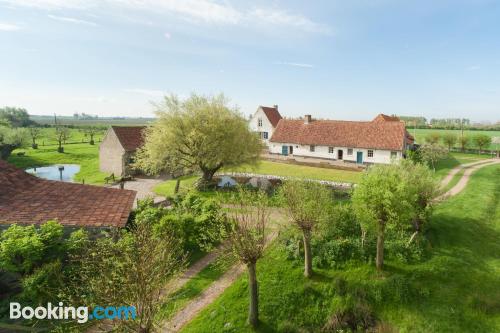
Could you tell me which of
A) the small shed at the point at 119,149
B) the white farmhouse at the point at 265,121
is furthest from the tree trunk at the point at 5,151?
the white farmhouse at the point at 265,121

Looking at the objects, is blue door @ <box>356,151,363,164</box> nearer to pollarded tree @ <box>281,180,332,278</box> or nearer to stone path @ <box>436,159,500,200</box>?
stone path @ <box>436,159,500,200</box>

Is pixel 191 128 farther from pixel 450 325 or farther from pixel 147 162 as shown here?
pixel 450 325

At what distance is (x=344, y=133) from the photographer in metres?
49.2

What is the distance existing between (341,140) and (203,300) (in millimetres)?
38847

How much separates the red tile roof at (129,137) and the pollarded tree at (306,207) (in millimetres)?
32618

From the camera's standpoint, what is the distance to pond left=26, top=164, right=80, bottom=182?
1848 inches

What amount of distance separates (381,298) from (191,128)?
2427cm

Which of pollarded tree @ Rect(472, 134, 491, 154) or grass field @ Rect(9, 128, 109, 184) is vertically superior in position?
pollarded tree @ Rect(472, 134, 491, 154)

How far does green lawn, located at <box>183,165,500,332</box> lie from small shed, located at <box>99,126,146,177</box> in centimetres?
3078

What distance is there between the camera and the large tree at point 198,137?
32.6m

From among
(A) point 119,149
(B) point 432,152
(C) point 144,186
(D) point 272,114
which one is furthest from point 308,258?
(D) point 272,114

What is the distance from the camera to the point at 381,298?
1569 cm

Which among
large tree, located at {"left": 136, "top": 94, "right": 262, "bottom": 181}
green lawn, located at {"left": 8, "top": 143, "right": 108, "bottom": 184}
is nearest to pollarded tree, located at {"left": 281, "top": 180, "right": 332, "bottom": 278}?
large tree, located at {"left": 136, "top": 94, "right": 262, "bottom": 181}

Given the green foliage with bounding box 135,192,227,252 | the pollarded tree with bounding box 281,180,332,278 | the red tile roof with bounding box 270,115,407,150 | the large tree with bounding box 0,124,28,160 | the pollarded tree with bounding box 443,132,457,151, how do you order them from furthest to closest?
the pollarded tree with bounding box 443,132,457,151, the large tree with bounding box 0,124,28,160, the red tile roof with bounding box 270,115,407,150, the green foliage with bounding box 135,192,227,252, the pollarded tree with bounding box 281,180,332,278
